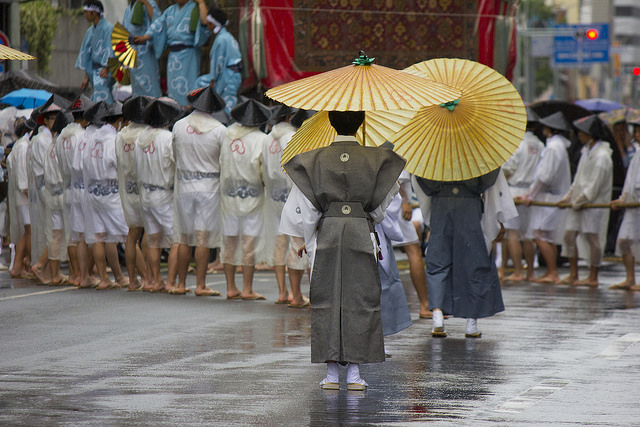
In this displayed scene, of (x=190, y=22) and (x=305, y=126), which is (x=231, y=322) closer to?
(x=305, y=126)

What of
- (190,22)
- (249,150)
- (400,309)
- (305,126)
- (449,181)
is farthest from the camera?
(190,22)

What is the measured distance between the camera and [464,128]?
9.34 m

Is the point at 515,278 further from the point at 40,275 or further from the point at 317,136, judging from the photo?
the point at 317,136

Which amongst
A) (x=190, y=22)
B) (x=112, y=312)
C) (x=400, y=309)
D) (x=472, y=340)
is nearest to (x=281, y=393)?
(x=400, y=309)

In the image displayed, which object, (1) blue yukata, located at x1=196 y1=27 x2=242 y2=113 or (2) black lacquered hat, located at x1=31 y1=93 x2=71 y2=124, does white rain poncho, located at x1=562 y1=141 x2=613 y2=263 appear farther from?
(2) black lacquered hat, located at x1=31 y1=93 x2=71 y2=124

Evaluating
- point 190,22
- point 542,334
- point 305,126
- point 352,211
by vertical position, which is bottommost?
point 542,334

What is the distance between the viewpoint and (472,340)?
9.67 metres

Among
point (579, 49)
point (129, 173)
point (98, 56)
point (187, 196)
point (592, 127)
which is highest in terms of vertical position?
point (579, 49)

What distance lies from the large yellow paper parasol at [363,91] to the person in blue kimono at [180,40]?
900 centimetres

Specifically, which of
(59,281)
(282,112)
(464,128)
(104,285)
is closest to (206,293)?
(104,285)

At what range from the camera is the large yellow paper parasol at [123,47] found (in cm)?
1686

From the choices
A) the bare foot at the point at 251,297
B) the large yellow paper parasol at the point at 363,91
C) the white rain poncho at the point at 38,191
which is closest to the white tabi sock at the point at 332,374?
the large yellow paper parasol at the point at 363,91

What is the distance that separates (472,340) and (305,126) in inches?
107

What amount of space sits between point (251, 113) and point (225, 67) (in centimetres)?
401
